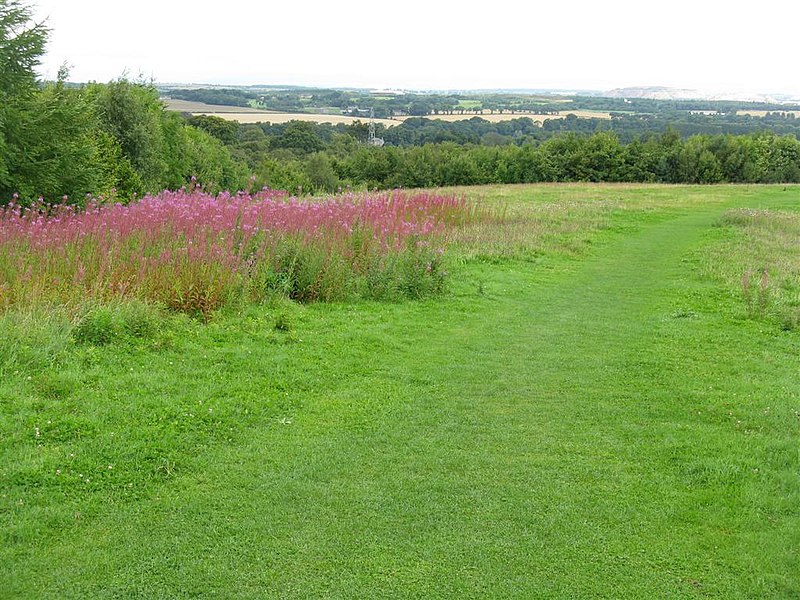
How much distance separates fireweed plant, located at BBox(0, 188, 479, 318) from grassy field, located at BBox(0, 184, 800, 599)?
521mm

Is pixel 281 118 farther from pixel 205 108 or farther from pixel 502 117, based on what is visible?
pixel 502 117

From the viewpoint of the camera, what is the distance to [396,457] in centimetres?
525

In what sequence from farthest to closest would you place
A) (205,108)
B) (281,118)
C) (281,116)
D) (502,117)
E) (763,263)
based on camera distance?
(502,117)
(281,116)
(281,118)
(205,108)
(763,263)

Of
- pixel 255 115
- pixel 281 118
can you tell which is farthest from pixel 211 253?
pixel 255 115

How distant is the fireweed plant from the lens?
309 inches

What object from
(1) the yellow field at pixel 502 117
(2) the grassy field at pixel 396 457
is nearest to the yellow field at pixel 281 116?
(1) the yellow field at pixel 502 117

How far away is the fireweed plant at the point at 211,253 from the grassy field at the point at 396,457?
0.52 m

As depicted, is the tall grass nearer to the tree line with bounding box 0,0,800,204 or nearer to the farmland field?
the tree line with bounding box 0,0,800,204

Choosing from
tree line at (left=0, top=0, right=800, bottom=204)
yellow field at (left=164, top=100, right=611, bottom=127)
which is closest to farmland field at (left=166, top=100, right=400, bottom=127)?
yellow field at (left=164, top=100, right=611, bottom=127)

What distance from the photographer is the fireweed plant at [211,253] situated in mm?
7836

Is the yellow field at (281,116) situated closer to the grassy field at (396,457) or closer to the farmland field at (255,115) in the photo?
the farmland field at (255,115)

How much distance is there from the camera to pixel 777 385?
7.13 m

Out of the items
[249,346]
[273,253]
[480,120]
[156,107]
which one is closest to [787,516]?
[249,346]

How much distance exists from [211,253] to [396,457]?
4.63 m
